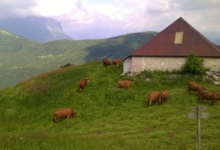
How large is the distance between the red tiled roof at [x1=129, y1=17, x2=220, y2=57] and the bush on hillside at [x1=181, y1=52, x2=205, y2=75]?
1.17 metres

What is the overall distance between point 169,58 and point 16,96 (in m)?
19.7

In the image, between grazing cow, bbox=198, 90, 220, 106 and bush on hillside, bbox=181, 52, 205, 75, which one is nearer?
grazing cow, bbox=198, 90, 220, 106

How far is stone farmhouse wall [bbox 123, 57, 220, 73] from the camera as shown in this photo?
93.8 feet

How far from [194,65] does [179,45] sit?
441 cm

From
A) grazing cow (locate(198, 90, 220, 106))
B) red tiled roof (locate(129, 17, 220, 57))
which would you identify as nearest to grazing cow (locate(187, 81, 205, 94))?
grazing cow (locate(198, 90, 220, 106))

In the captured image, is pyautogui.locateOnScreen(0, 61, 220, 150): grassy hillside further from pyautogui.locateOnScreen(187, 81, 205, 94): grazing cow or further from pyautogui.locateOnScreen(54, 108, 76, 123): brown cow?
pyautogui.locateOnScreen(187, 81, 205, 94): grazing cow

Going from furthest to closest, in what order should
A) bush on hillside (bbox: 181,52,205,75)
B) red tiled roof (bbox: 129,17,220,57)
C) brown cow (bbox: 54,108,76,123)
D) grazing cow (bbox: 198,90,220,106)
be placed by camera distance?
red tiled roof (bbox: 129,17,220,57) < bush on hillside (bbox: 181,52,205,75) < brown cow (bbox: 54,108,76,123) < grazing cow (bbox: 198,90,220,106)

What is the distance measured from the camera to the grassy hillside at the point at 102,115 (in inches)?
506

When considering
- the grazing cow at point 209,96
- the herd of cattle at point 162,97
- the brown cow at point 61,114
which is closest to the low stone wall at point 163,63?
the herd of cattle at point 162,97

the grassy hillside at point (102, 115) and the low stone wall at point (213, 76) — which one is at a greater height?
the low stone wall at point (213, 76)

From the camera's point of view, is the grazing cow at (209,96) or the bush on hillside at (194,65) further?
the bush on hillside at (194,65)

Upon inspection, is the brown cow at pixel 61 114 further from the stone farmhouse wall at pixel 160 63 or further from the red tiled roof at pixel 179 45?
the red tiled roof at pixel 179 45

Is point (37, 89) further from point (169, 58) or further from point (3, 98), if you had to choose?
point (169, 58)

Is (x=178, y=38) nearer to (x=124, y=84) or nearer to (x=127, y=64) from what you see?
(x=127, y=64)
